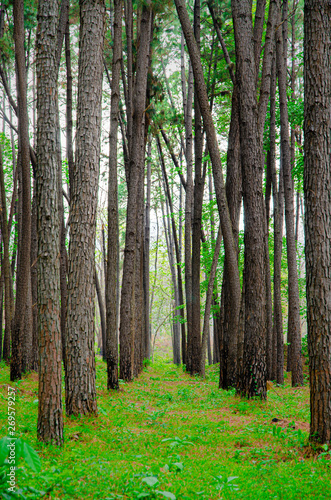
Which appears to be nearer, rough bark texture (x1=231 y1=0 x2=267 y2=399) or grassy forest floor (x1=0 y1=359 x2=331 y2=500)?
grassy forest floor (x1=0 y1=359 x2=331 y2=500)

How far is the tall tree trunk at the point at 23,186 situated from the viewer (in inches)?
296

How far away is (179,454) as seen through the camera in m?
4.31

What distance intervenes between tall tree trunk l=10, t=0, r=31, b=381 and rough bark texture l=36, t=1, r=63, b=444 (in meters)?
3.59

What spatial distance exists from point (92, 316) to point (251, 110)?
185 inches

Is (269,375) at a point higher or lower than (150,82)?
lower

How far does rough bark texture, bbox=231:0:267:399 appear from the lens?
264 inches

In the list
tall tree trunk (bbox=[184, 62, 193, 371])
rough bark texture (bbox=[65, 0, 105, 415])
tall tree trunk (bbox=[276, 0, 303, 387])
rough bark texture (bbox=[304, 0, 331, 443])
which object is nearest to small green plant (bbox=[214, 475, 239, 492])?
rough bark texture (bbox=[304, 0, 331, 443])

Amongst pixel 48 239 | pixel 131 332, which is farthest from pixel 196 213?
pixel 48 239

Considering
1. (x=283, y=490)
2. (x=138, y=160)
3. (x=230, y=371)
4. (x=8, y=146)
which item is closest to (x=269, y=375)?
(x=230, y=371)

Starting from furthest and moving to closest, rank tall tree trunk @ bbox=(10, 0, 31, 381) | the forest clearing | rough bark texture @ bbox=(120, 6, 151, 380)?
rough bark texture @ bbox=(120, 6, 151, 380) < tall tree trunk @ bbox=(10, 0, 31, 381) < the forest clearing

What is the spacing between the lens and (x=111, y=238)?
846 centimetres

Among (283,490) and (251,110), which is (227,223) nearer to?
(251,110)

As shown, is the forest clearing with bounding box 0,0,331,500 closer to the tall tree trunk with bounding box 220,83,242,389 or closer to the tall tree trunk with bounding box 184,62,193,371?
the tall tree trunk with bounding box 220,83,242,389

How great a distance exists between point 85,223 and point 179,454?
3249mm
